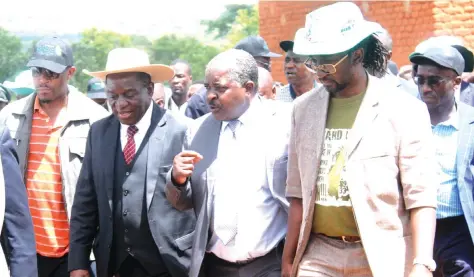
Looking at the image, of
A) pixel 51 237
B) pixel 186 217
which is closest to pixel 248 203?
pixel 186 217

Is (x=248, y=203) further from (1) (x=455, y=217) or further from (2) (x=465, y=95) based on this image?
(2) (x=465, y=95)

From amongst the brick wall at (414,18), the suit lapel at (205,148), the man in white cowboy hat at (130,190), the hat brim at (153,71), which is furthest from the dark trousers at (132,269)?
the brick wall at (414,18)

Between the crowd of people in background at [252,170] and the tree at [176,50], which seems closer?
the crowd of people in background at [252,170]

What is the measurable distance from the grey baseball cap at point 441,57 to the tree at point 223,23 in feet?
145

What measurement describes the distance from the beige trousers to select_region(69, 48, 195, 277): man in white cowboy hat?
1.23 m

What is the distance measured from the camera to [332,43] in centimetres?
498

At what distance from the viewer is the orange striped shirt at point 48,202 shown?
693cm

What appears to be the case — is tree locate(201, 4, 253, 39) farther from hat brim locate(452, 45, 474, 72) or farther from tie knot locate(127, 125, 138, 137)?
tie knot locate(127, 125, 138, 137)

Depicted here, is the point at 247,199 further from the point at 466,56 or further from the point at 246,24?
the point at 246,24

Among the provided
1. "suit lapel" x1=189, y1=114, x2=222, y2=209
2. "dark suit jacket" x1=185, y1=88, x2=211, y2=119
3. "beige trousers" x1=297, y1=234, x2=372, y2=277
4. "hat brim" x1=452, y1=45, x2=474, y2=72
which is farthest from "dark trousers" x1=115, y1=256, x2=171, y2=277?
"dark suit jacket" x1=185, y1=88, x2=211, y2=119

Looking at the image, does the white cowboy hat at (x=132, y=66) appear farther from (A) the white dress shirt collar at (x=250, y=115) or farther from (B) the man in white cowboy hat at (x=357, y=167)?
(B) the man in white cowboy hat at (x=357, y=167)

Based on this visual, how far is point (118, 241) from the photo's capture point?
618cm

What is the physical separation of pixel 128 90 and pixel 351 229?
6.95ft

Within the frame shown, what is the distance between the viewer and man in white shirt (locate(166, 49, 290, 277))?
5.63 m
